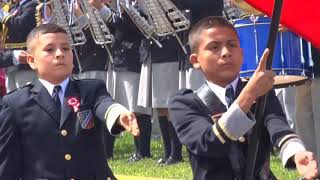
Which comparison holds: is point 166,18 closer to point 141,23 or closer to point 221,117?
point 141,23

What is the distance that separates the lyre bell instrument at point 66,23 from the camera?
27.3 ft

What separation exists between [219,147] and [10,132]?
53.5 inches

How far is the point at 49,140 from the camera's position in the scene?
14.2 feet

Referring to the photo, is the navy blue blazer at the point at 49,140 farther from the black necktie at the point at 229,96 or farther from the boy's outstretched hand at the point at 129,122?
the black necktie at the point at 229,96

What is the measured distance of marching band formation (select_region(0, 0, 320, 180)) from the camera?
351 cm

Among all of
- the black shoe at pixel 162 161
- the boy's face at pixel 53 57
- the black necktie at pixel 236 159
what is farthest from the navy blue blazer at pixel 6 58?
the black necktie at pixel 236 159

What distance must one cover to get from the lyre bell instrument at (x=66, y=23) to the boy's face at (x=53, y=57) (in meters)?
3.78

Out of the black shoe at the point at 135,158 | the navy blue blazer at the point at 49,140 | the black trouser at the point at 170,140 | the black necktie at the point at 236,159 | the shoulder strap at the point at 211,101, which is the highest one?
the shoulder strap at the point at 211,101

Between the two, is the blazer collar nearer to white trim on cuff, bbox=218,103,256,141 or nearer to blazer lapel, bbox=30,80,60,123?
blazer lapel, bbox=30,80,60,123

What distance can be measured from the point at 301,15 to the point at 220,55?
1.41 ft

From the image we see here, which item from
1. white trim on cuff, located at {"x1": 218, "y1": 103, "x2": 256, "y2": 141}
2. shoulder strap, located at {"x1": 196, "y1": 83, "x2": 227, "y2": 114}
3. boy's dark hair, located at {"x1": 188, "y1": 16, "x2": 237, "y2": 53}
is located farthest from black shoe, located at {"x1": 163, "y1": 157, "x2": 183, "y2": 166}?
white trim on cuff, located at {"x1": 218, "y1": 103, "x2": 256, "y2": 141}

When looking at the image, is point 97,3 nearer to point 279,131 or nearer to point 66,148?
point 66,148

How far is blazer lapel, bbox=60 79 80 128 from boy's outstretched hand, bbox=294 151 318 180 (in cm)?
156

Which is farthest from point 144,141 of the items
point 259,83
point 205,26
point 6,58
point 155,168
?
point 259,83
